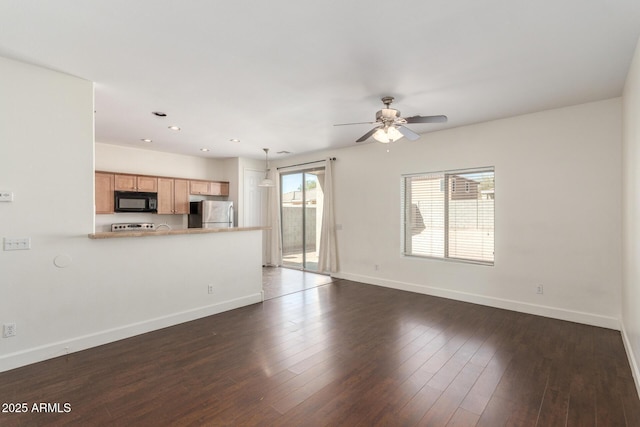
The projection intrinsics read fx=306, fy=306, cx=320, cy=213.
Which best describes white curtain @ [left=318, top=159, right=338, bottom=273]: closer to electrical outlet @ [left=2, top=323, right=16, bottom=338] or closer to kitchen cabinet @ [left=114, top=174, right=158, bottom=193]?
kitchen cabinet @ [left=114, top=174, right=158, bottom=193]

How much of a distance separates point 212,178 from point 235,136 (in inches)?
97.9

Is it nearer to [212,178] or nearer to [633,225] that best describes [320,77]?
[633,225]

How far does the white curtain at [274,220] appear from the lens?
7590 mm

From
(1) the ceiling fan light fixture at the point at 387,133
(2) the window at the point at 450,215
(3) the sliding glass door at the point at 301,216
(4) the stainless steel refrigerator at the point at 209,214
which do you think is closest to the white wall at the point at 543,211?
(2) the window at the point at 450,215

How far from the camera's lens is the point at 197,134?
5.13 meters

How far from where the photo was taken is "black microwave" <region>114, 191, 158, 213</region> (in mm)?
5723

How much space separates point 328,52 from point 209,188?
5.26 m

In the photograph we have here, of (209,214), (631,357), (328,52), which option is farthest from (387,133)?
(209,214)

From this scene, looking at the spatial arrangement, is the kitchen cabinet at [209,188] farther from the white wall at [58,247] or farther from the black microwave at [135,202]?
the white wall at [58,247]

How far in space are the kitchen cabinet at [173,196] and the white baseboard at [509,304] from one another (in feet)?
13.6

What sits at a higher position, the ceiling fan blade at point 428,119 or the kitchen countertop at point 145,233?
the ceiling fan blade at point 428,119

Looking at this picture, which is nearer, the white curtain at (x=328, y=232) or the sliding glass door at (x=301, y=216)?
the white curtain at (x=328, y=232)


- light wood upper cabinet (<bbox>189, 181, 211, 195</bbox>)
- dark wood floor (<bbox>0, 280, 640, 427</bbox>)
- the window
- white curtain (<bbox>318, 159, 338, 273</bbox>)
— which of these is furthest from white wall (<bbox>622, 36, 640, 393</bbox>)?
light wood upper cabinet (<bbox>189, 181, 211, 195</bbox>)

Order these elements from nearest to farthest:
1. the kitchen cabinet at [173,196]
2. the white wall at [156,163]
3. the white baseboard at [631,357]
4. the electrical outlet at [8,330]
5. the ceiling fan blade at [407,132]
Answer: the white baseboard at [631,357], the electrical outlet at [8,330], the ceiling fan blade at [407,132], the white wall at [156,163], the kitchen cabinet at [173,196]
